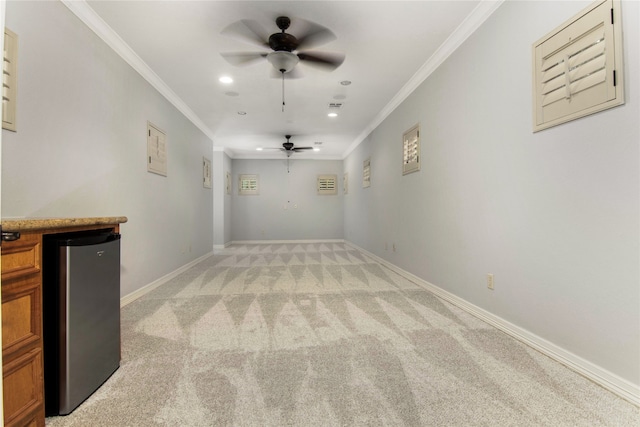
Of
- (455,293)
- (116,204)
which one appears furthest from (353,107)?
(116,204)

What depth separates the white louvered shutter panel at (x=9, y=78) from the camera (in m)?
1.95

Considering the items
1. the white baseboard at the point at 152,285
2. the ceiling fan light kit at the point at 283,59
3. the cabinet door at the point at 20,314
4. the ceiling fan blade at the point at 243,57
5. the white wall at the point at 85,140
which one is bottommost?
the white baseboard at the point at 152,285

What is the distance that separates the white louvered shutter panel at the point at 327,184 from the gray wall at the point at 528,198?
5.80m

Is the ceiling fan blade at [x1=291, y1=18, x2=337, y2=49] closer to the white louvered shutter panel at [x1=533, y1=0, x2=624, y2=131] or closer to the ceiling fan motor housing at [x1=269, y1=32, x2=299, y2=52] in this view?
the ceiling fan motor housing at [x1=269, y1=32, x2=299, y2=52]

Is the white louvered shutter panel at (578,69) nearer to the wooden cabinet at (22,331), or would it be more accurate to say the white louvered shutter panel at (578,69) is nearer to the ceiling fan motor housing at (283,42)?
the ceiling fan motor housing at (283,42)

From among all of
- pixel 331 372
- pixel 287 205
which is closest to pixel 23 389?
pixel 331 372

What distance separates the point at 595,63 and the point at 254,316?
3.00 metres

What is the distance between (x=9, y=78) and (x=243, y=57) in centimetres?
176

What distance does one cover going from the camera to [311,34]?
2.68 metres

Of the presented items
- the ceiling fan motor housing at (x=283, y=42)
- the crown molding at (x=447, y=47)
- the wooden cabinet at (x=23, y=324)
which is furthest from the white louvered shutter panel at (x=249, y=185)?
the wooden cabinet at (x=23, y=324)

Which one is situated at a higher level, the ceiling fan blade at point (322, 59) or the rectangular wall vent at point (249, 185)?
the ceiling fan blade at point (322, 59)

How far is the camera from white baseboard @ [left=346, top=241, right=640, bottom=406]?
5.27ft

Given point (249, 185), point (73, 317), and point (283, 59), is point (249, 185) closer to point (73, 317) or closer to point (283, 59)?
point (283, 59)

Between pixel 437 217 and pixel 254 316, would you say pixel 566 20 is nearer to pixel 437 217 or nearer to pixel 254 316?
pixel 437 217
